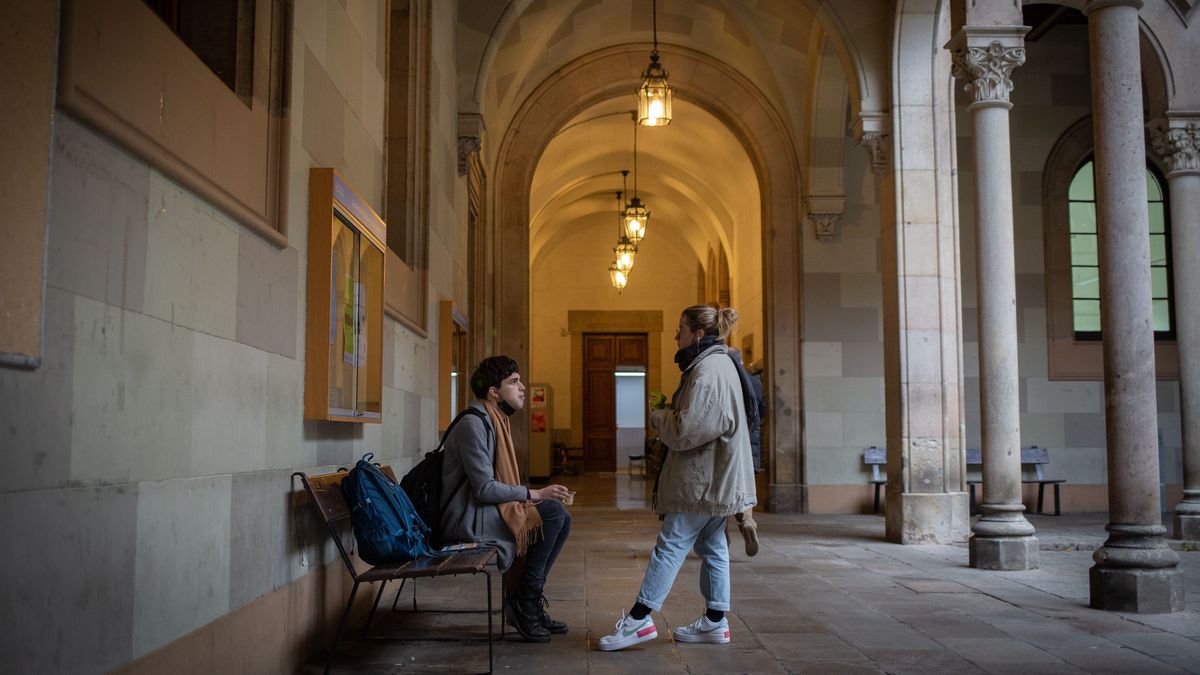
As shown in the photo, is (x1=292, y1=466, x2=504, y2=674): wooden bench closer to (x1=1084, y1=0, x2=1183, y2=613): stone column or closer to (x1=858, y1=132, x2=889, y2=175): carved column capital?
(x1=1084, y1=0, x2=1183, y2=613): stone column

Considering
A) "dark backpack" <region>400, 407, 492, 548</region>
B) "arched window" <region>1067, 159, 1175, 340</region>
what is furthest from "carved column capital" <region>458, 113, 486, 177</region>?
"arched window" <region>1067, 159, 1175, 340</region>

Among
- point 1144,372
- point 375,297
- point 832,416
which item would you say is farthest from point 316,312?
point 832,416

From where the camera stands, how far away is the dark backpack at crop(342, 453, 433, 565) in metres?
4.29

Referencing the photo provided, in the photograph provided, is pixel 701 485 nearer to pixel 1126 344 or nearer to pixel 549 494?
pixel 549 494

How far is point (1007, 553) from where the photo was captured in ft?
24.0

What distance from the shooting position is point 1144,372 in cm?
586

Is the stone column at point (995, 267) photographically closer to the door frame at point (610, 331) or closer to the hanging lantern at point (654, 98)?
the hanging lantern at point (654, 98)

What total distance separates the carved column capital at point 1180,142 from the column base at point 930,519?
13.3 ft

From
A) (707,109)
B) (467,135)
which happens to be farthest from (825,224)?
(467,135)

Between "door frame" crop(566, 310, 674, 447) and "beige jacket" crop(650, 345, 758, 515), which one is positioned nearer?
"beige jacket" crop(650, 345, 758, 515)

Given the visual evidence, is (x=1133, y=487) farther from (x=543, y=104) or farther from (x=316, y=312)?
(x=543, y=104)

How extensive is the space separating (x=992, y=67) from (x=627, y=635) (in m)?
5.37

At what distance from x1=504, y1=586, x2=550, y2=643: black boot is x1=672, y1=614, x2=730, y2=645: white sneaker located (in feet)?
2.18

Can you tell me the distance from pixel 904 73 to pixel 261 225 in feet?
24.9
